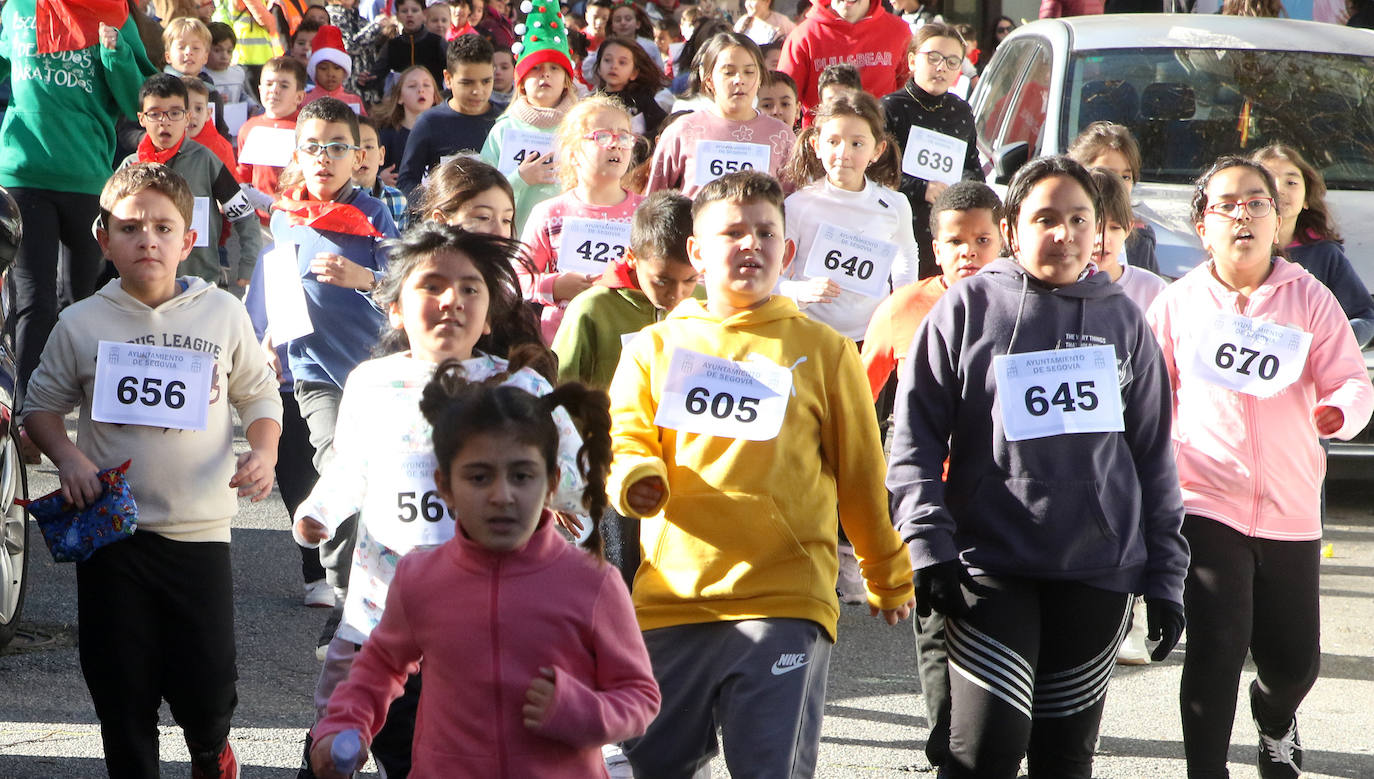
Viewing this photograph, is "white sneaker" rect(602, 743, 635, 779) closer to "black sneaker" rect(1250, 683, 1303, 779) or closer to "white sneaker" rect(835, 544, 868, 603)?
"black sneaker" rect(1250, 683, 1303, 779)

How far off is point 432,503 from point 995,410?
1.34m

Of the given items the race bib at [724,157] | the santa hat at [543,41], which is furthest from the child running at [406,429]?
the santa hat at [543,41]

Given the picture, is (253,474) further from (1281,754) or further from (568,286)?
(1281,754)

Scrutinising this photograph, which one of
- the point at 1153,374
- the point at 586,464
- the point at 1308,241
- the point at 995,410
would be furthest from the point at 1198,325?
the point at 586,464

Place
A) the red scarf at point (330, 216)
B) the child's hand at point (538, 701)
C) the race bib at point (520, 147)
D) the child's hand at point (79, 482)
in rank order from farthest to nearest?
the race bib at point (520, 147) → the red scarf at point (330, 216) → the child's hand at point (79, 482) → the child's hand at point (538, 701)

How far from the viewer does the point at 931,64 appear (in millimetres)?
8336

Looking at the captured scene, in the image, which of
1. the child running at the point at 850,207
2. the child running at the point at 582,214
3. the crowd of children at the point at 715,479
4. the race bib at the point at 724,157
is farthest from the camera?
the race bib at the point at 724,157

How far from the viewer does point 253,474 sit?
4133 mm

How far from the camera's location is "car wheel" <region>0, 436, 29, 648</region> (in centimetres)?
490

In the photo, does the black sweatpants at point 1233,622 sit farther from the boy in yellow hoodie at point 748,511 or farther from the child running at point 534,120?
the child running at point 534,120

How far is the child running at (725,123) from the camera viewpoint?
7.46 metres

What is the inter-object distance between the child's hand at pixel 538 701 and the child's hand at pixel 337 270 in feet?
9.85

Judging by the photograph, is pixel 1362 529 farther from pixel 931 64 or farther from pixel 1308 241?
pixel 931 64

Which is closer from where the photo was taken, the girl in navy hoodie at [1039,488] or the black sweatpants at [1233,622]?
the girl in navy hoodie at [1039,488]
